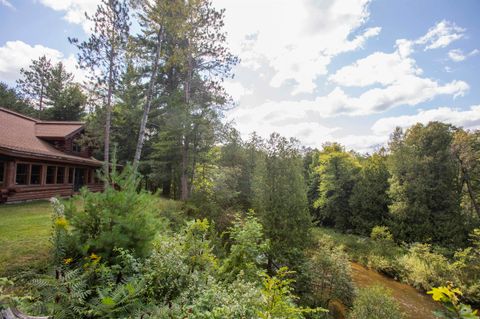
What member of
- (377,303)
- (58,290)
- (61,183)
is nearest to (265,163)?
(377,303)

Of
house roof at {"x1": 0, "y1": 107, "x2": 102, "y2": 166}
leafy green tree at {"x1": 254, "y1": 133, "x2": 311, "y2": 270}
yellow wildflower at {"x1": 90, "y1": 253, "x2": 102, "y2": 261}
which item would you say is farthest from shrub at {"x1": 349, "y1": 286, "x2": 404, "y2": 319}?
house roof at {"x1": 0, "y1": 107, "x2": 102, "y2": 166}

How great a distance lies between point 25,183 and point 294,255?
13939mm

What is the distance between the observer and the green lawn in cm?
429

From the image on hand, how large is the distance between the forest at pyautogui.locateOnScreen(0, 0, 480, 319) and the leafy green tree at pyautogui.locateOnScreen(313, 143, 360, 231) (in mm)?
145

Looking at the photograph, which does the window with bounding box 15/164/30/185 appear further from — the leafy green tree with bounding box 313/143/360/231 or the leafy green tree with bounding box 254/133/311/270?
the leafy green tree with bounding box 313/143/360/231

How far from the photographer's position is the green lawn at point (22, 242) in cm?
429

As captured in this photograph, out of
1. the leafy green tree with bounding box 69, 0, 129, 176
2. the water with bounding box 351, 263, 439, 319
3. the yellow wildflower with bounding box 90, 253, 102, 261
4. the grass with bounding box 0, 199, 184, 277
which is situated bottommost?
the water with bounding box 351, 263, 439, 319

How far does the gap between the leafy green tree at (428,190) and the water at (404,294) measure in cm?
553

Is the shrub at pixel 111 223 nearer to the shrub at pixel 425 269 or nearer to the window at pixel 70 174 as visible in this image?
the shrub at pixel 425 269

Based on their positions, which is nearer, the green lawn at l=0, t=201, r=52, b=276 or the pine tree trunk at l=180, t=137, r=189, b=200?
the green lawn at l=0, t=201, r=52, b=276

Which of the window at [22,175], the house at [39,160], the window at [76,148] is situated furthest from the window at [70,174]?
the window at [22,175]

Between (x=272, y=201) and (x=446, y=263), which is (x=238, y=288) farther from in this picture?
(x=446, y=263)

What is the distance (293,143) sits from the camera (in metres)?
9.40

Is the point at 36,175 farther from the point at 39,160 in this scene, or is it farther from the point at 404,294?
the point at 404,294
